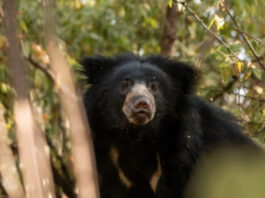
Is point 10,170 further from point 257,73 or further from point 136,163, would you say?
point 257,73

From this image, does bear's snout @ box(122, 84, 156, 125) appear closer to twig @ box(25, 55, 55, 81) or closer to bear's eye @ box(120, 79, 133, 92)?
bear's eye @ box(120, 79, 133, 92)

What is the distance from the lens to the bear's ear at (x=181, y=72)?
186 inches

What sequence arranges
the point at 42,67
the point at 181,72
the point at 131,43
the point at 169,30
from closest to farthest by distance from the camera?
the point at 181,72 < the point at 42,67 < the point at 169,30 < the point at 131,43

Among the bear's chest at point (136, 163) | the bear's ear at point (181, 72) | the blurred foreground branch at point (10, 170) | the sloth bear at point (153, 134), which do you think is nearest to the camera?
the blurred foreground branch at point (10, 170)

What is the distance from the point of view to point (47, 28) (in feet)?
7.18

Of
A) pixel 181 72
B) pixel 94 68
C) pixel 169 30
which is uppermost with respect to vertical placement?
pixel 169 30

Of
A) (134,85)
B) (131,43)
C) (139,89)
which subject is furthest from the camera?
(131,43)

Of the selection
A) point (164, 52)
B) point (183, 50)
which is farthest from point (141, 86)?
point (183, 50)

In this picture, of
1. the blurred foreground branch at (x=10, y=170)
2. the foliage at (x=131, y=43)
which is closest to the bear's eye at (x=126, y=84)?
the foliage at (x=131, y=43)

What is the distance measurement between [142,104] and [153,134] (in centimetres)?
57

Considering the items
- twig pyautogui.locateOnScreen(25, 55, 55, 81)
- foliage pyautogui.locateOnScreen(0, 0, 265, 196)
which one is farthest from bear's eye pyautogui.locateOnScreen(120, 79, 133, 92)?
twig pyautogui.locateOnScreen(25, 55, 55, 81)

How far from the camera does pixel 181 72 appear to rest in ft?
15.6

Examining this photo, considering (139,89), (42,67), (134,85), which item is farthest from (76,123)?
(42,67)

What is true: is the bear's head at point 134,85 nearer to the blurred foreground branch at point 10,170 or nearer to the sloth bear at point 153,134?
the sloth bear at point 153,134
